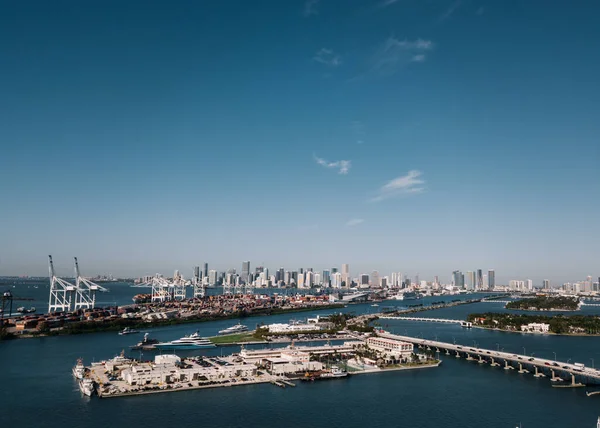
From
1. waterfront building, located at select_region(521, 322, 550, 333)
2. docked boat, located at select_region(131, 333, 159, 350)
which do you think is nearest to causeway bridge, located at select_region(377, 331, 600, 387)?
waterfront building, located at select_region(521, 322, 550, 333)

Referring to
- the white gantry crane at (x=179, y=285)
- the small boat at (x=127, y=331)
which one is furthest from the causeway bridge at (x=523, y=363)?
the white gantry crane at (x=179, y=285)

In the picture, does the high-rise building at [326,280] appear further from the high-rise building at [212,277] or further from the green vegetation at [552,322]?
the green vegetation at [552,322]

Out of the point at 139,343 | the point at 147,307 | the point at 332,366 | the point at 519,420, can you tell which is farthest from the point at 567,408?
the point at 147,307

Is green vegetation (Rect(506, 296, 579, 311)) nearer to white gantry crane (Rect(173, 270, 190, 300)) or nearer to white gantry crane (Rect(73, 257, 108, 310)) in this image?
white gantry crane (Rect(173, 270, 190, 300))

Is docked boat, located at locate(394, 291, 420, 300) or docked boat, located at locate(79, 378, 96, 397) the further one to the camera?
docked boat, located at locate(394, 291, 420, 300)

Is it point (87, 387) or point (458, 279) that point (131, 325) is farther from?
point (458, 279)

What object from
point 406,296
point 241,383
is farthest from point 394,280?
point 241,383

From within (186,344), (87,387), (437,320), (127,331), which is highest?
(87,387)
